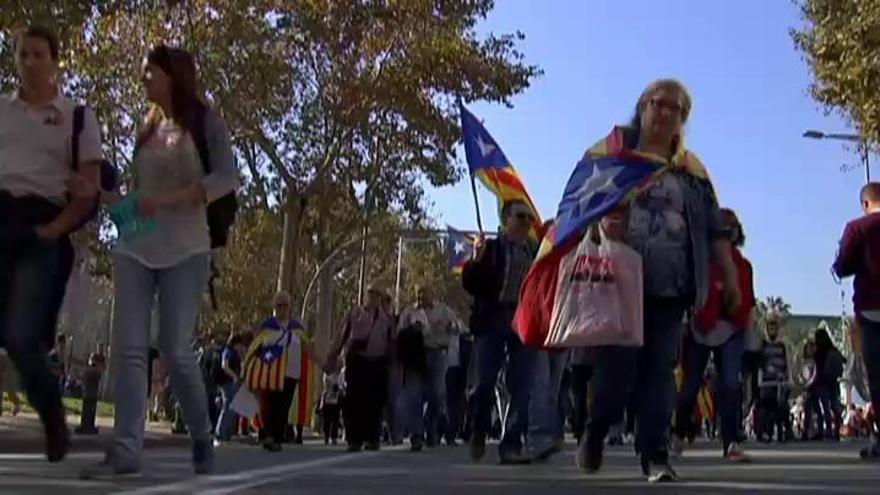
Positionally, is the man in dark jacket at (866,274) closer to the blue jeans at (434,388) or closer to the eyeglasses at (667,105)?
the eyeglasses at (667,105)

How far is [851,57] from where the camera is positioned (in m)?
24.5

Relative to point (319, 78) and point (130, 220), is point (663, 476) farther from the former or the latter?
point (319, 78)

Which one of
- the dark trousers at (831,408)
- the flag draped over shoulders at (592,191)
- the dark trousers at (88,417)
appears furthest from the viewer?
the dark trousers at (831,408)

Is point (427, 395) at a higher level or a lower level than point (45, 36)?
lower

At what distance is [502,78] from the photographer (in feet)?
118

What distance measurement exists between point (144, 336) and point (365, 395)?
9.36m

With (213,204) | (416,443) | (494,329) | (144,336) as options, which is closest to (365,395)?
(416,443)

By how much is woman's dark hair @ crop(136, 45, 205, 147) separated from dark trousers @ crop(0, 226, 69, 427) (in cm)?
79

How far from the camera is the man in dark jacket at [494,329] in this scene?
39.1 ft

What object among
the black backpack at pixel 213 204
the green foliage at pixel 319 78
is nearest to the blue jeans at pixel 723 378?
the black backpack at pixel 213 204

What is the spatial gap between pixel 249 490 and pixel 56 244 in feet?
4.60

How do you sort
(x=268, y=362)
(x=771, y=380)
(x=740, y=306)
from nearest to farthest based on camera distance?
(x=740, y=306) < (x=268, y=362) < (x=771, y=380)

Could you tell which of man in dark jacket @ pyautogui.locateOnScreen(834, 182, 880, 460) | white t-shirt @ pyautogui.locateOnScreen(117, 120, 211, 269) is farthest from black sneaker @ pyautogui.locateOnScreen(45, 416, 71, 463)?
man in dark jacket @ pyautogui.locateOnScreen(834, 182, 880, 460)

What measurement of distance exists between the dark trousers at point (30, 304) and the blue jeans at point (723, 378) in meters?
6.50
